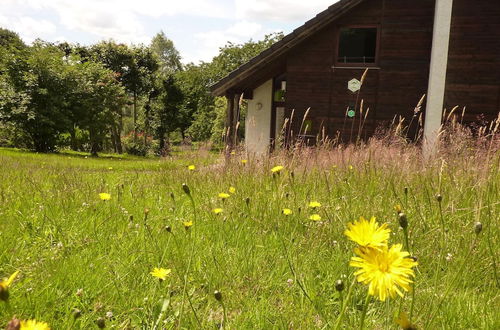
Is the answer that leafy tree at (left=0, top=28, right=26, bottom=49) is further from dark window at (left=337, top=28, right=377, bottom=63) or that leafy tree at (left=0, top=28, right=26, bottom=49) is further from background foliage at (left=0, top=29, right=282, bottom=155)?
dark window at (left=337, top=28, right=377, bottom=63)

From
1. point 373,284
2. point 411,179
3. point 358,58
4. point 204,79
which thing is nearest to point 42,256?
point 373,284

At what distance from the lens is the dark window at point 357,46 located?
38.2ft

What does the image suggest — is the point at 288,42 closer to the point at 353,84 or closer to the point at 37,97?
the point at 353,84

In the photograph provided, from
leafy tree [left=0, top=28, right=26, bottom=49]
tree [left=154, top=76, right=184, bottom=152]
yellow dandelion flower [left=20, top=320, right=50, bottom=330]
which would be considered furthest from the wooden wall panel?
leafy tree [left=0, top=28, right=26, bottom=49]

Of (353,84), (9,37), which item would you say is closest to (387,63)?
(353,84)

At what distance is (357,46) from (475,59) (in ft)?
10.6

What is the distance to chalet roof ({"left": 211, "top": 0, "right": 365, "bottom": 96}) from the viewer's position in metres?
10.6

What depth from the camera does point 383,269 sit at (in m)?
0.70

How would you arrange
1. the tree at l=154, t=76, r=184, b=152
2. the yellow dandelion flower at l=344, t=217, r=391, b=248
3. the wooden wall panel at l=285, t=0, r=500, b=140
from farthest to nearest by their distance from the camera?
the tree at l=154, t=76, r=184, b=152, the wooden wall panel at l=285, t=0, r=500, b=140, the yellow dandelion flower at l=344, t=217, r=391, b=248

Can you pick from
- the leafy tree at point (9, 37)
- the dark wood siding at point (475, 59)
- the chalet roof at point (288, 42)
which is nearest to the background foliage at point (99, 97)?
the chalet roof at point (288, 42)

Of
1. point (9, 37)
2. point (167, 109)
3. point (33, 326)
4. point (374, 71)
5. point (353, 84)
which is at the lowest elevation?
point (33, 326)

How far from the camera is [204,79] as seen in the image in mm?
32969

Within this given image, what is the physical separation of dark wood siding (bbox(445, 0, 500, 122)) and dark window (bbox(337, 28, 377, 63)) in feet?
7.23

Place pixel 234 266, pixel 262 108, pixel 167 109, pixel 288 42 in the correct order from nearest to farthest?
pixel 234 266 → pixel 288 42 → pixel 262 108 → pixel 167 109
